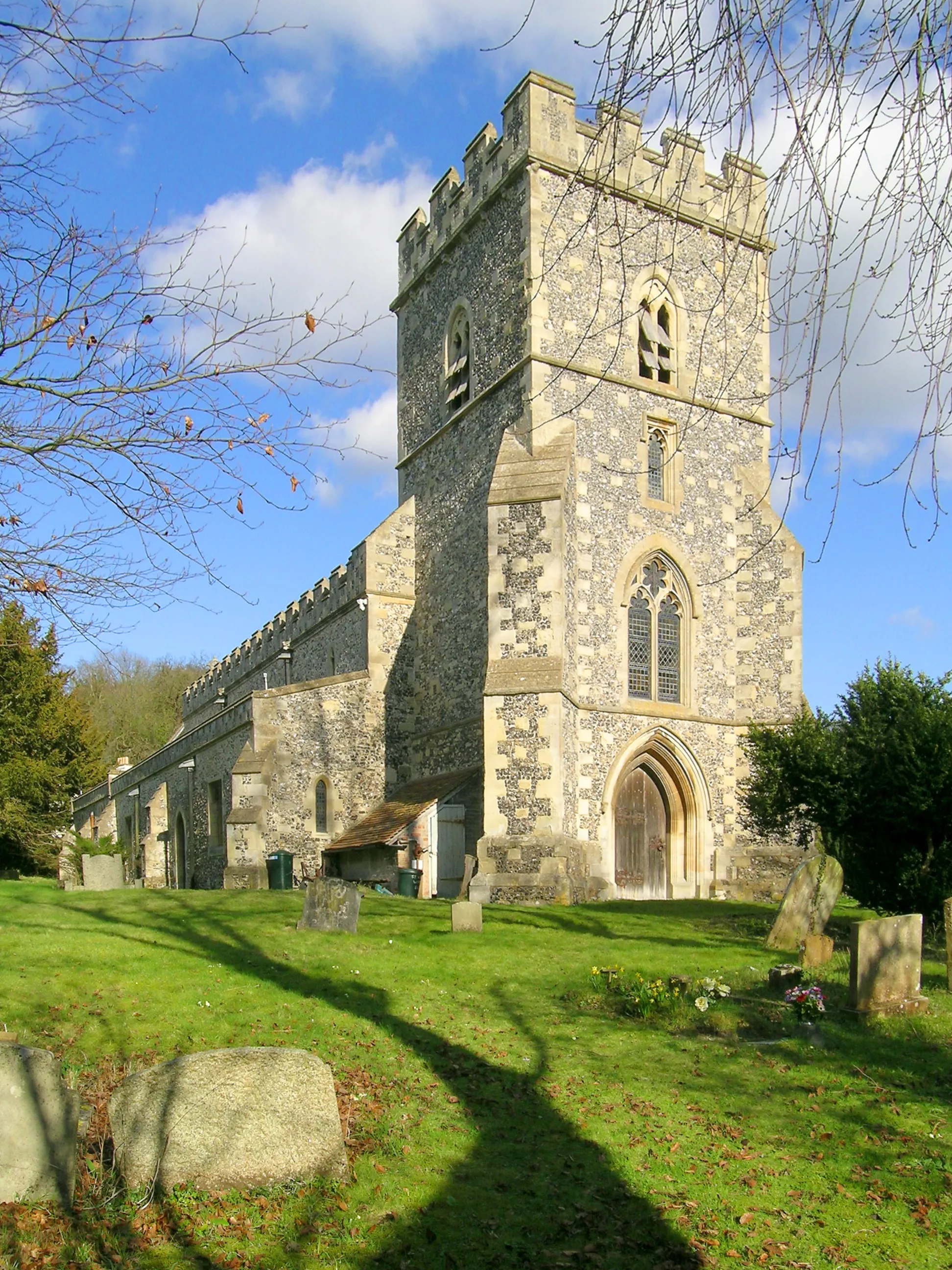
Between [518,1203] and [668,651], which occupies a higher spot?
[668,651]

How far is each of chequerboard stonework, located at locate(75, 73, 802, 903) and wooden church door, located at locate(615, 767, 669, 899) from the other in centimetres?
5

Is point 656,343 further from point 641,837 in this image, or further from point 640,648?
point 641,837

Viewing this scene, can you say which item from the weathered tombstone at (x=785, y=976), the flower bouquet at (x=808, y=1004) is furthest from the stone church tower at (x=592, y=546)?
the flower bouquet at (x=808, y=1004)

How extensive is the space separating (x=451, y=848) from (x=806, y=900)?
7.87 m

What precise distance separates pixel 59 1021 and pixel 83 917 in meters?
4.71

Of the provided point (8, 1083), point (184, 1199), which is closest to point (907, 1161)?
point (184, 1199)

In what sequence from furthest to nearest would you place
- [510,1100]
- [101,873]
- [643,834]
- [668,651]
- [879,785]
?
[101,873] < [668,651] < [643,834] < [879,785] < [510,1100]

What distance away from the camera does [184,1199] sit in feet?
Answer: 17.6

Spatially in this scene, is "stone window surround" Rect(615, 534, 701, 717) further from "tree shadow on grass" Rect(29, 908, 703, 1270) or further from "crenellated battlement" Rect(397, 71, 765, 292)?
"tree shadow on grass" Rect(29, 908, 703, 1270)

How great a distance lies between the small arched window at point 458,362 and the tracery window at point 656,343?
310 cm

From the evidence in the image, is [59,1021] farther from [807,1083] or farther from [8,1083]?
[807,1083]

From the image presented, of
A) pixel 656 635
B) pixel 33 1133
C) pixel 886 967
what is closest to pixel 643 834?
pixel 656 635

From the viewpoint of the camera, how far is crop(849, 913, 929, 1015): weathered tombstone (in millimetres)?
8469

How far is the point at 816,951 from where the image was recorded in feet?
33.4
